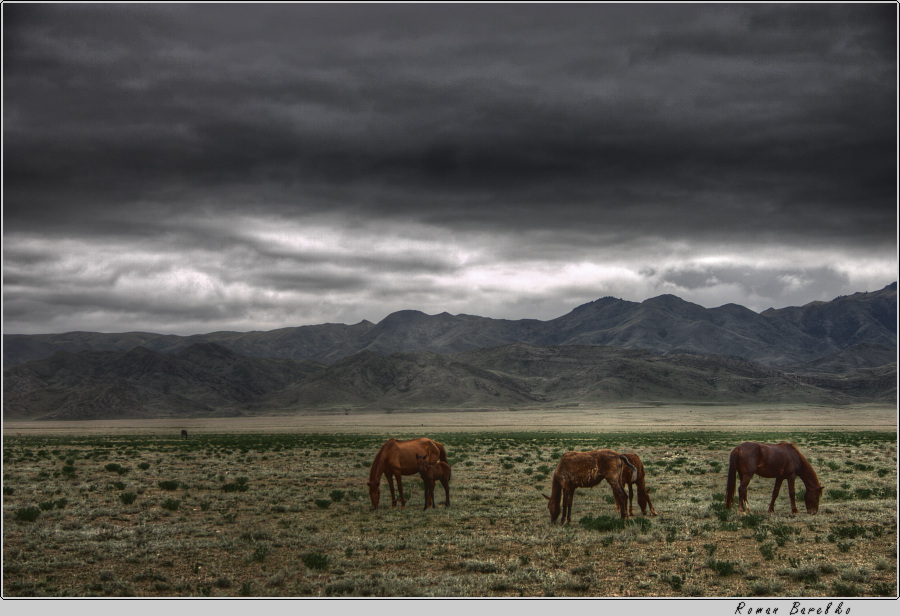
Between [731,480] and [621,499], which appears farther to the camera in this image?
[731,480]

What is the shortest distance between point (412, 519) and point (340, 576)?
256 inches

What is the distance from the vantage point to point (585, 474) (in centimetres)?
1756

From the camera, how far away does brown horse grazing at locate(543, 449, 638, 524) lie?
17.5 metres

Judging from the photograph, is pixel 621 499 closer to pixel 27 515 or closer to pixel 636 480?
pixel 636 480

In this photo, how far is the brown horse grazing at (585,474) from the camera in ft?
57.6

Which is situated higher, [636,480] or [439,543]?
[636,480]

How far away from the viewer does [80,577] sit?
1312cm

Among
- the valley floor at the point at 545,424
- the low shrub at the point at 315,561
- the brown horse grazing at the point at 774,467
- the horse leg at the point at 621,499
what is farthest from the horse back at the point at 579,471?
the valley floor at the point at 545,424

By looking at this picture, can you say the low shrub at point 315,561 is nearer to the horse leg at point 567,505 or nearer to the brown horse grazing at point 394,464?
the horse leg at point 567,505

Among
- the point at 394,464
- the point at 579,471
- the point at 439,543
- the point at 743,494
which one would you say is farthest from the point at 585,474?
Answer: the point at 394,464

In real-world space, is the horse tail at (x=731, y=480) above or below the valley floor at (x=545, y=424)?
above

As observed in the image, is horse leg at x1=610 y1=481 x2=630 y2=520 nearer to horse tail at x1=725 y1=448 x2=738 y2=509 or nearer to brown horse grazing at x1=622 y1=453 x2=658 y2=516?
brown horse grazing at x1=622 y1=453 x2=658 y2=516

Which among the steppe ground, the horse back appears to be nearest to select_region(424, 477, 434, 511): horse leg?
the steppe ground

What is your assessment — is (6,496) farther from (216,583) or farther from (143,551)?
(216,583)
